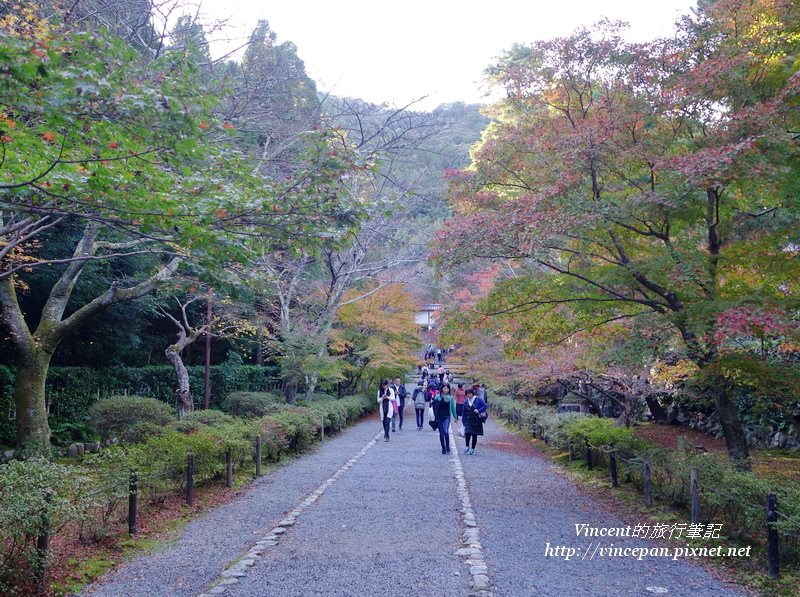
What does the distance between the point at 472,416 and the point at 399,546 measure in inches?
291

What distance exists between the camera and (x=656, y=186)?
8.38m

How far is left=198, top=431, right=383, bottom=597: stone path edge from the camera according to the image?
471 centimetres

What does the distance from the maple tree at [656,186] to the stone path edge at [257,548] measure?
3.98 meters

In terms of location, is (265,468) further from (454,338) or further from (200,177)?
(200,177)

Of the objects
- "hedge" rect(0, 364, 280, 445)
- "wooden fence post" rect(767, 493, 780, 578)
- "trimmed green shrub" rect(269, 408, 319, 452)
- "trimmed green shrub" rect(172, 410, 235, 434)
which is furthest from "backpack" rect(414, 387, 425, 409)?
"wooden fence post" rect(767, 493, 780, 578)

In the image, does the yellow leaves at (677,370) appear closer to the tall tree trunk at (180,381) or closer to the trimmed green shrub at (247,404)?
the trimmed green shrub at (247,404)

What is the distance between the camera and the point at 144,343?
803 inches

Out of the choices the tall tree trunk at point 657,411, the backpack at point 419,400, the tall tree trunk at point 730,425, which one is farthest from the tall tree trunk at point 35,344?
the tall tree trunk at point 657,411

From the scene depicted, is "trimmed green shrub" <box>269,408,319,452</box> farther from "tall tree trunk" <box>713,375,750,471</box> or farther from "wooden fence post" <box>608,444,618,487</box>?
"tall tree trunk" <box>713,375,750,471</box>

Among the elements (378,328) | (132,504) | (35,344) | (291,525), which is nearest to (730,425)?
(291,525)

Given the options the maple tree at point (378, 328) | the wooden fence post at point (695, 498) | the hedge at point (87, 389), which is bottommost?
the wooden fence post at point (695, 498)

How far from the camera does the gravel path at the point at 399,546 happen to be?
472 cm

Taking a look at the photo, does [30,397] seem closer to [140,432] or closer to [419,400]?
[140,432]

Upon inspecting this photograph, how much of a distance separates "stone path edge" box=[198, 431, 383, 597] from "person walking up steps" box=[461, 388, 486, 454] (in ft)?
13.3
